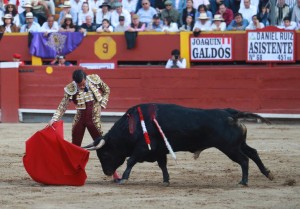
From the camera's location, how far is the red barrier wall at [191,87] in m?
15.4

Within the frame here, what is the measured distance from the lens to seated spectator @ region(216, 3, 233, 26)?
15.9 m

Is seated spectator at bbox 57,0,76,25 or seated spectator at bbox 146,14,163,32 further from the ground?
seated spectator at bbox 57,0,76,25

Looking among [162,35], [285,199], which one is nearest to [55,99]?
[162,35]

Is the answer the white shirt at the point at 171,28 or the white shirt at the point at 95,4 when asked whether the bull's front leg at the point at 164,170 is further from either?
the white shirt at the point at 95,4

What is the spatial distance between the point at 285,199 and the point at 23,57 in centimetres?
1021

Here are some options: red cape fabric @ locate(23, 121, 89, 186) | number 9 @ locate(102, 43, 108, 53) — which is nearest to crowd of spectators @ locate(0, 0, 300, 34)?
number 9 @ locate(102, 43, 108, 53)

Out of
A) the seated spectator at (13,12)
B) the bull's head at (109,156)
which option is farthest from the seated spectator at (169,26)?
the bull's head at (109,156)

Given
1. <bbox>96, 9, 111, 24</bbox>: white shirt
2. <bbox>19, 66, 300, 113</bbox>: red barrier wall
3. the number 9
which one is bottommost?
<bbox>19, 66, 300, 113</bbox>: red barrier wall

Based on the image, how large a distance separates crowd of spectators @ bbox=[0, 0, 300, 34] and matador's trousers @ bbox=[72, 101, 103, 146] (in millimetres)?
6713

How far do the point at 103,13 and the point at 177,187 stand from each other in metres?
8.13

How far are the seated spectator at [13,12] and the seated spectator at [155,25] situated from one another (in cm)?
253

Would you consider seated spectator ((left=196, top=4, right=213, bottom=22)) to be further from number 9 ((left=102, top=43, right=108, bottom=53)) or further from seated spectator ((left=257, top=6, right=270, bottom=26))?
number 9 ((left=102, top=43, right=108, bottom=53))

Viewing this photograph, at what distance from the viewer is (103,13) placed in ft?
54.9

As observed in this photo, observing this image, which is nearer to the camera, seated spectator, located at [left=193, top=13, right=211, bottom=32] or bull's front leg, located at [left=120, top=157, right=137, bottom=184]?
bull's front leg, located at [left=120, top=157, right=137, bottom=184]
